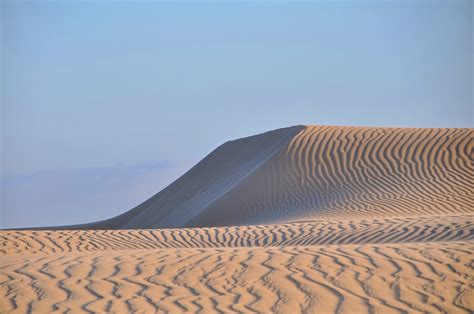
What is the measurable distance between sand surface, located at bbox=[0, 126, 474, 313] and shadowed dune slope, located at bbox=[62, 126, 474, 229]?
0.23 ft

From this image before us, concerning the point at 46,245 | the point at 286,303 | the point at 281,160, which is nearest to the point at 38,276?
the point at 286,303

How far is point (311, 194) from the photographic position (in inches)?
925

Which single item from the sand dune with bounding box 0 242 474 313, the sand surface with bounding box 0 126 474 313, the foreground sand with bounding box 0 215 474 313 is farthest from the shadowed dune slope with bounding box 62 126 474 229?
the sand dune with bounding box 0 242 474 313

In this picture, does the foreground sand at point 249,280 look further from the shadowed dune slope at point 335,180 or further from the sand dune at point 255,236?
the shadowed dune slope at point 335,180

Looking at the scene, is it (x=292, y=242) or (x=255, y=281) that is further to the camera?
(x=292, y=242)

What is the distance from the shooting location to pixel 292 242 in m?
12.7

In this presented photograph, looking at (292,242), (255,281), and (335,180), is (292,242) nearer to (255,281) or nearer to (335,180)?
(255,281)

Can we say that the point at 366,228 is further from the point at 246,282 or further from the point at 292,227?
the point at 246,282

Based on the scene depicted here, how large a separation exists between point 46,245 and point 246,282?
7571 mm

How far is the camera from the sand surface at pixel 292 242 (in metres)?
6.57

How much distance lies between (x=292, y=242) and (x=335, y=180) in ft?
37.2

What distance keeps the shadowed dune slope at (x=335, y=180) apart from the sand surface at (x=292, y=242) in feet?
0.23

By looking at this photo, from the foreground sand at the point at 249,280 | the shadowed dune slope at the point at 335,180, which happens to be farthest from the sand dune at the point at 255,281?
the shadowed dune slope at the point at 335,180

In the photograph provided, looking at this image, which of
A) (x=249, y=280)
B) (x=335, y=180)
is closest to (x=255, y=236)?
(x=249, y=280)
